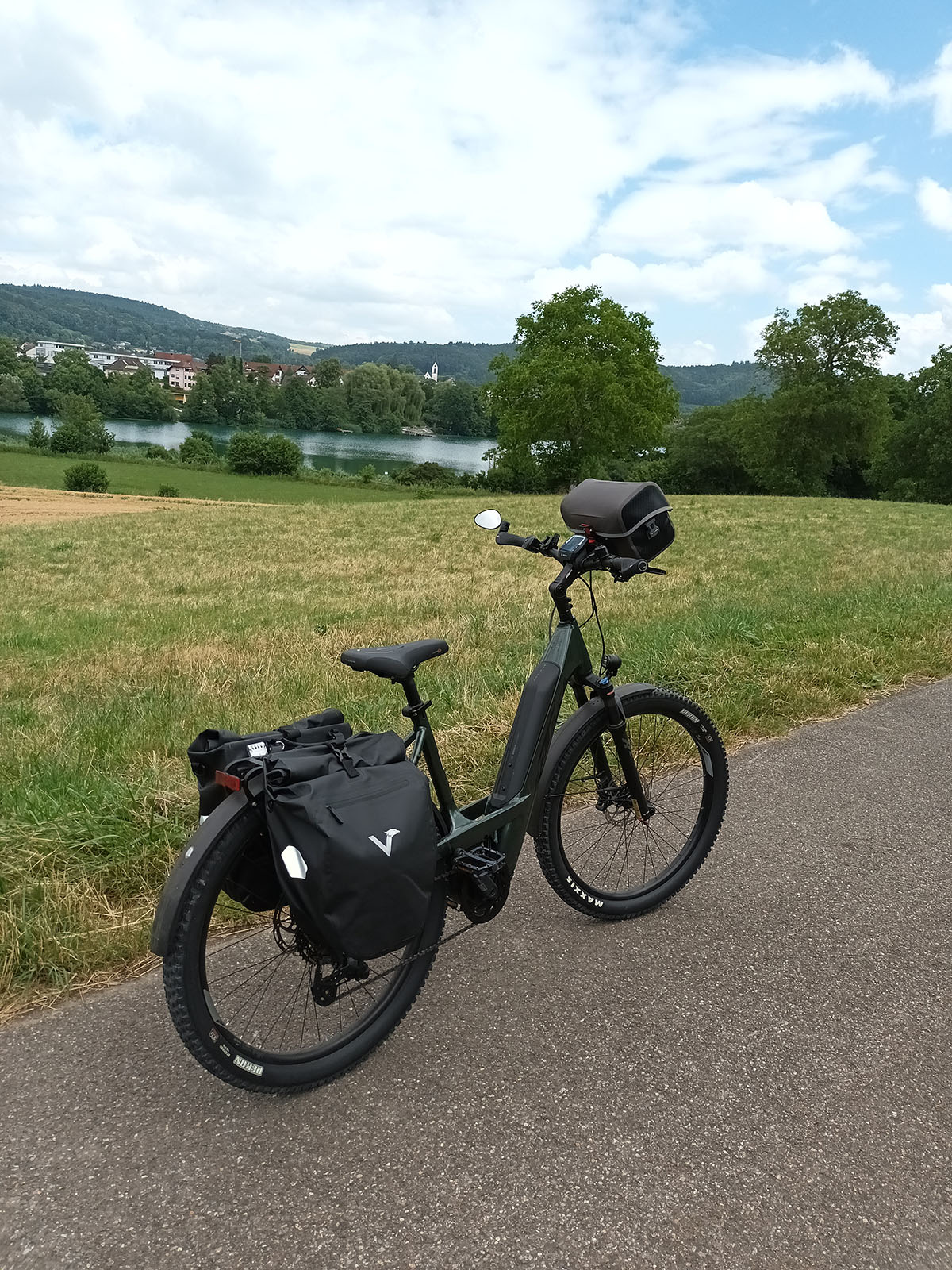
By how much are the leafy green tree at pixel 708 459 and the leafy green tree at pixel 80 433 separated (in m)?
45.0

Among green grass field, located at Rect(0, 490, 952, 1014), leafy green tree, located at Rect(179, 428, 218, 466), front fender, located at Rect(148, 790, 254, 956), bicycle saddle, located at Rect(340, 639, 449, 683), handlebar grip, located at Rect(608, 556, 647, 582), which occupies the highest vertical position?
handlebar grip, located at Rect(608, 556, 647, 582)

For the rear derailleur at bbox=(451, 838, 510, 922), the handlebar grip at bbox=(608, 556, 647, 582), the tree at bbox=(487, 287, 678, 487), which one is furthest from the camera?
the tree at bbox=(487, 287, 678, 487)

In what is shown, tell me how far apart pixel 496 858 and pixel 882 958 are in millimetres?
1374

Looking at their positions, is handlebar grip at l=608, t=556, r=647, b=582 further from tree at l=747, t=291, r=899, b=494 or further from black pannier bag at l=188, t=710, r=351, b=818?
tree at l=747, t=291, r=899, b=494

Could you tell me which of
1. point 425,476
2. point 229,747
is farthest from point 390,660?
point 425,476

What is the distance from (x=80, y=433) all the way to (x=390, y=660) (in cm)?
7833

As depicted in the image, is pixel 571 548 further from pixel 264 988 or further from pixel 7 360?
pixel 7 360

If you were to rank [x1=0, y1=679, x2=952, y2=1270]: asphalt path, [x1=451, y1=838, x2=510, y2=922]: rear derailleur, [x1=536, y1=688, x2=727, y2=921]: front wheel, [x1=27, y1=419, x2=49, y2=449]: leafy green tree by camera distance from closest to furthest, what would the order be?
[x1=0, y1=679, x2=952, y2=1270]: asphalt path, [x1=451, y1=838, x2=510, y2=922]: rear derailleur, [x1=536, y1=688, x2=727, y2=921]: front wheel, [x1=27, y1=419, x2=49, y2=449]: leafy green tree

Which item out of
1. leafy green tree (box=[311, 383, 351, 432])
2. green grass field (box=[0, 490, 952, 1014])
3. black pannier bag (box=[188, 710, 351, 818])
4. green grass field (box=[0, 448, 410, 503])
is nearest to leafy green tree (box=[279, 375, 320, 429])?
leafy green tree (box=[311, 383, 351, 432])

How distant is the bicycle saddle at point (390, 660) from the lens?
2391mm

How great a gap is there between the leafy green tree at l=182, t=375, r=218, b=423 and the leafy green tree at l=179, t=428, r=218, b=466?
44.5 meters

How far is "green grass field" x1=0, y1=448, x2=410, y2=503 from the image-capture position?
53.8m

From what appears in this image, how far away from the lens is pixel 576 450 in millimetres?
48344

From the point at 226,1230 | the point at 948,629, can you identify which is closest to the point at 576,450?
the point at 948,629
